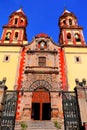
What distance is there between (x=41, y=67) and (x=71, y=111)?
212 inches

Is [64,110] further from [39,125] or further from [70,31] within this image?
[70,31]

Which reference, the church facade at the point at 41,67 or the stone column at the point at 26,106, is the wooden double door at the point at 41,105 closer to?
the church facade at the point at 41,67

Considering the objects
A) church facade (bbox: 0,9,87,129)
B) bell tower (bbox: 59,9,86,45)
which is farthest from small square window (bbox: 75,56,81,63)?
bell tower (bbox: 59,9,86,45)

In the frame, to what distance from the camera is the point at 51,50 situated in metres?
20.0

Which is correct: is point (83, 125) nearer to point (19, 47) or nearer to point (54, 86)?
point (54, 86)

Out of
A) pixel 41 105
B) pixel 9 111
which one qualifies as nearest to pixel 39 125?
pixel 41 105

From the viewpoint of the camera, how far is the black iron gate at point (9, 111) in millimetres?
13562

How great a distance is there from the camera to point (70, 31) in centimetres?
2353

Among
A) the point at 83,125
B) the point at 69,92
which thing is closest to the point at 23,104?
the point at 69,92

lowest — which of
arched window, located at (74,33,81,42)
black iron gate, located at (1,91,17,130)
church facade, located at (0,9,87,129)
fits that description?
black iron gate, located at (1,91,17,130)

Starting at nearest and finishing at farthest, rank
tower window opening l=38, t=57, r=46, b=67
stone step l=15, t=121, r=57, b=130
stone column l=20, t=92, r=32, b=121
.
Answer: stone step l=15, t=121, r=57, b=130, stone column l=20, t=92, r=32, b=121, tower window opening l=38, t=57, r=46, b=67

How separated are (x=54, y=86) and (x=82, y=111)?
360 centimetres

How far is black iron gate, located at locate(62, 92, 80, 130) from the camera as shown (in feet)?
44.8

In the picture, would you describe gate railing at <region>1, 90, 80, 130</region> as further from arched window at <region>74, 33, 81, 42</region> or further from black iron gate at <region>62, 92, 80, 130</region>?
arched window at <region>74, 33, 81, 42</region>
